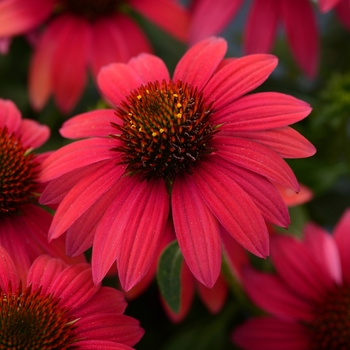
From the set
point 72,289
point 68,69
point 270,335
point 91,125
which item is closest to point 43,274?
point 72,289

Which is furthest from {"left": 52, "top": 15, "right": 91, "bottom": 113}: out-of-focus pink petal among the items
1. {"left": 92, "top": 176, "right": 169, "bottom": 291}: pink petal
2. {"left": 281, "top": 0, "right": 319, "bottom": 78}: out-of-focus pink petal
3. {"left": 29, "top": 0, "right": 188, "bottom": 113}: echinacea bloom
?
{"left": 92, "top": 176, "right": 169, "bottom": 291}: pink petal

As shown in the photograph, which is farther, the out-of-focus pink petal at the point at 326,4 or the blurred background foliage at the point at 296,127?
the blurred background foliage at the point at 296,127

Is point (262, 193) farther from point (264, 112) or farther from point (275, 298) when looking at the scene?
point (275, 298)

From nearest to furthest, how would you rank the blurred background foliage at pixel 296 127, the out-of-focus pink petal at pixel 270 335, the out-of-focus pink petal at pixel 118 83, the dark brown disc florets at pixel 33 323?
the dark brown disc florets at pixel 33 323
the out-of-focus pink petal at pixel 118 83
the out-of-focus pink petal at pixel 270 335
the blurred background foliage at pixel 296 127

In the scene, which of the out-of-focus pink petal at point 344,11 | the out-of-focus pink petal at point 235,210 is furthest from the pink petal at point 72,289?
the out-of-focus pink petal at point 344,11

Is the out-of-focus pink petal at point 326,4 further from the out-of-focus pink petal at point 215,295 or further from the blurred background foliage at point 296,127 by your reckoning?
the out-of-focus pink petal at point 215,295

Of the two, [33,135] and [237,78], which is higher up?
[237,78]

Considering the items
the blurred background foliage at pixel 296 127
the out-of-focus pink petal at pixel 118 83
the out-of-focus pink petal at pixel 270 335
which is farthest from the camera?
the blurred background foliage at pixel 296 127
